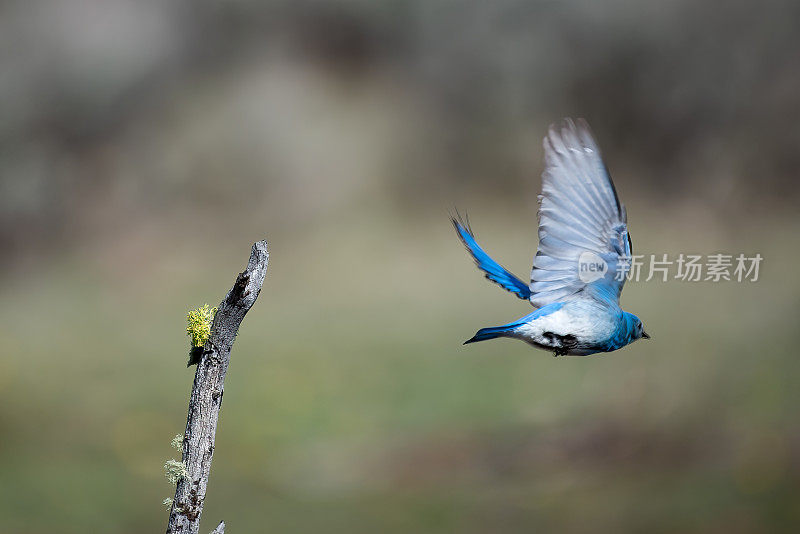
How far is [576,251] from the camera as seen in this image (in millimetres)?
1209

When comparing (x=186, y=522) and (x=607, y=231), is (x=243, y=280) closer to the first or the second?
(x=186, y=522)

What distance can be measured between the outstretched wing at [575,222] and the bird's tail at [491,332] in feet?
0.29

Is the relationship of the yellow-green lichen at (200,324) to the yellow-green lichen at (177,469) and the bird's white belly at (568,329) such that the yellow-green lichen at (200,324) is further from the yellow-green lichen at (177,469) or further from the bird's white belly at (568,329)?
the bird's white belly at (568,329)

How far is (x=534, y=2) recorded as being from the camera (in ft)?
12.4

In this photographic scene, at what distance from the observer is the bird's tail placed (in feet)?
3.65

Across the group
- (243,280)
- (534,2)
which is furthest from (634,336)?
(534,2)

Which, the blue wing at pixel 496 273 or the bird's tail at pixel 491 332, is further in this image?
the blue wing at pixel 496 273

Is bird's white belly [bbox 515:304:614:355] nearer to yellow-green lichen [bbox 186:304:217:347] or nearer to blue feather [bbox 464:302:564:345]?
blue feather [bbox 464:302:564:345]

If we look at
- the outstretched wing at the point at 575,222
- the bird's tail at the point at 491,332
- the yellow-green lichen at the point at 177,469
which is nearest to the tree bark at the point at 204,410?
the yellow-green lichen at the point at 177,469

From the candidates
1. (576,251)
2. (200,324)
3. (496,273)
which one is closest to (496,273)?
(496,273)

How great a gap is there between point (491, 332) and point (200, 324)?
41 cm

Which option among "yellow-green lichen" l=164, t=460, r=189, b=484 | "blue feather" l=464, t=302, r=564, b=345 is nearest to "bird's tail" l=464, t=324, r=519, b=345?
"blue feather" l=464, t=302, r=564, b=345

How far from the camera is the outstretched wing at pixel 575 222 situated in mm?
1190

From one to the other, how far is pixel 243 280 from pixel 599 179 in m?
0.53
